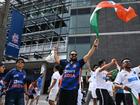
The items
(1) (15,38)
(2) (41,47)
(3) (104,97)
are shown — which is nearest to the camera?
(3) (104,97)

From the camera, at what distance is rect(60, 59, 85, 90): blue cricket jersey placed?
7.37 meters

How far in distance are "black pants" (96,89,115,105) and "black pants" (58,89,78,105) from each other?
2330 millimetres

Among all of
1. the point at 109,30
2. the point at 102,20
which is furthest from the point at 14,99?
the point at 102,20

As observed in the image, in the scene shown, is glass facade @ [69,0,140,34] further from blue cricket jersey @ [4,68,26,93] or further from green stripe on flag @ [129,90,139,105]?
blue cricket jersey @ [4,68,26,93]

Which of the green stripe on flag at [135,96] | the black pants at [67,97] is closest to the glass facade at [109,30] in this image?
the green stripe on flag at [135,96]

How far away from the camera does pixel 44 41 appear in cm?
4241

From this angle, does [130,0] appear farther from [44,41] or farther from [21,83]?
[21,83]

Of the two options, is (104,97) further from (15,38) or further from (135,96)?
(15,38)

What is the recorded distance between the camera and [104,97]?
975 cm

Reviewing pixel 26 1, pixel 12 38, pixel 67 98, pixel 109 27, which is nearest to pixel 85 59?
pixel 67 98

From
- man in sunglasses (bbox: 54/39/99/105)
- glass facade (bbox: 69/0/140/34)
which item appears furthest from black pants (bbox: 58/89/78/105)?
glass facade (bbox: 69/0/140/34)

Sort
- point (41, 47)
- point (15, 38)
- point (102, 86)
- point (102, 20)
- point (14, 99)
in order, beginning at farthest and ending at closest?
point (41, 47), point (102, 20), point (15, 38), point (102, 86), point (14, 99)

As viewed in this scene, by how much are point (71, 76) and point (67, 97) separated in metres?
0.44

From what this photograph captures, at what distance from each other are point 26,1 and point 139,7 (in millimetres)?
14733
